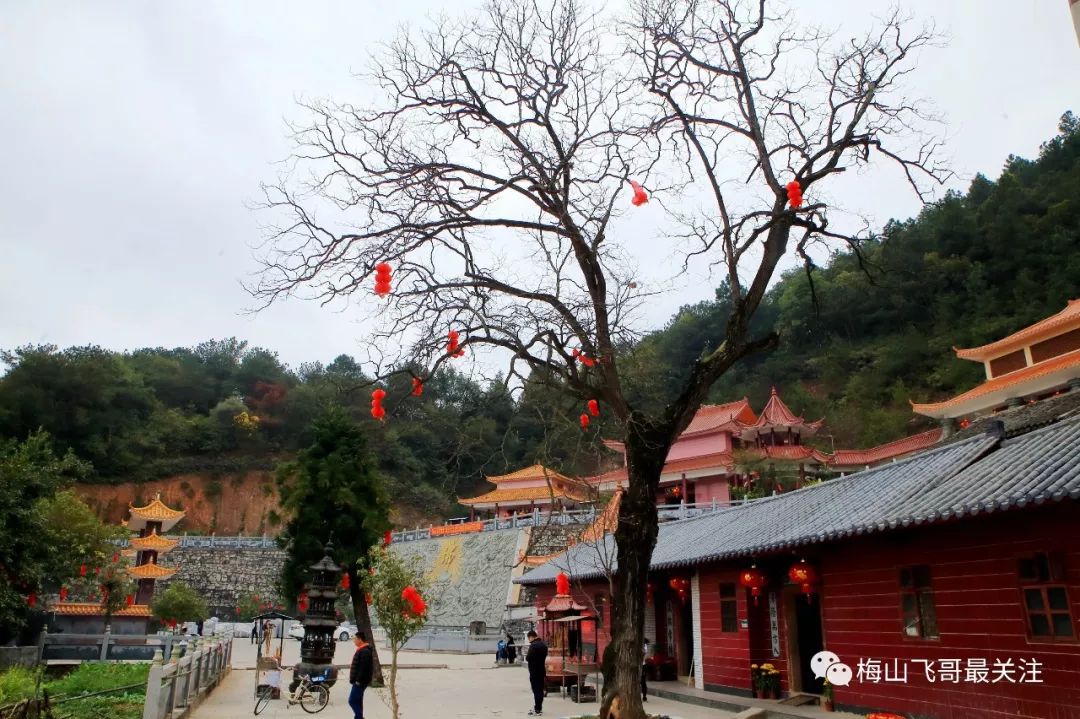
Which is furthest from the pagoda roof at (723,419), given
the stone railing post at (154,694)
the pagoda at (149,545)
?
the stone railing post at (154,694)

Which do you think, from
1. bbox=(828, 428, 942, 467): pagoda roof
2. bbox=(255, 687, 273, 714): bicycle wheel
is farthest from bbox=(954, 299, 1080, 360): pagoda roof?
bbox=(255, 687, 273, 714): bicycle wheel

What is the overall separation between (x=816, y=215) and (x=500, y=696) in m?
11.1

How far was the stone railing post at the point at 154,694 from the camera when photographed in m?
8.23

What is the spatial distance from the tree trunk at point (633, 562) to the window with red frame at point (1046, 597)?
3.92m

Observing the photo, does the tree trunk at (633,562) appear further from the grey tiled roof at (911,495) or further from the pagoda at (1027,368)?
the pagoda at (1027,368)

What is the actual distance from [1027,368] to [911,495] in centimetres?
2296

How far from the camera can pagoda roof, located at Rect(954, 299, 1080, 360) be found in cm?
2656

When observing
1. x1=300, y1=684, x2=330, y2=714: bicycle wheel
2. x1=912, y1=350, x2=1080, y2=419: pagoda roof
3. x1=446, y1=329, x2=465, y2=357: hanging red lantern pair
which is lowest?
x1=300, y1=684, x2=330, y2=714: bicycle wheel

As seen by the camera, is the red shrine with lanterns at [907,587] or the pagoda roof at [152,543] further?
the pagoda roof at [152,543]

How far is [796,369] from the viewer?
192ft

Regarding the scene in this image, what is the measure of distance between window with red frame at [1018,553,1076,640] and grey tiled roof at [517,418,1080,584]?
80 cm

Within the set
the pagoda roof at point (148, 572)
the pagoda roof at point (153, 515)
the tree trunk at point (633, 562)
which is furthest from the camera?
the pagoda roof at point (153, 515)

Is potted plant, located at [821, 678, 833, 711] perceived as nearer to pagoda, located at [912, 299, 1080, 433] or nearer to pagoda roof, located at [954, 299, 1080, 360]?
→ pagoda, located at [912, 299, 1080, 433]

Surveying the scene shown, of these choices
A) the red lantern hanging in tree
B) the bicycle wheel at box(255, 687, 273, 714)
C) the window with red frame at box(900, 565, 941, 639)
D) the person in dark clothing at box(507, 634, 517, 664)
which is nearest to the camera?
the window with red frame at box(900, 565, 941, 639)
